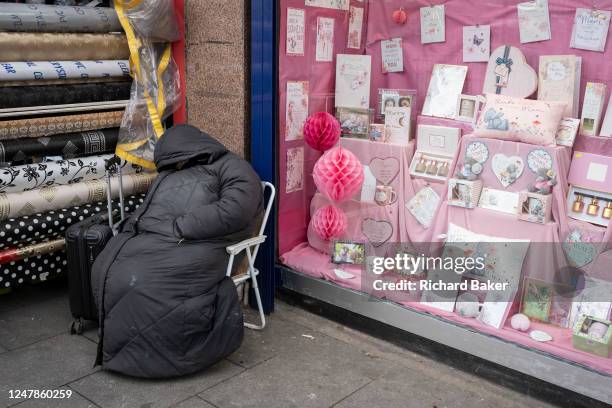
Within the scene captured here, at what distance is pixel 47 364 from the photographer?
3385 mm

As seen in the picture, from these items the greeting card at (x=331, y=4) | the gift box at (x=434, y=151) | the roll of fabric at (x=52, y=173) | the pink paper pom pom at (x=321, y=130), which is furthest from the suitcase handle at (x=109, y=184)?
the gift box at (x=434, y=151)

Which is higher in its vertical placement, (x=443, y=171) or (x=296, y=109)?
(x=296, y=109)

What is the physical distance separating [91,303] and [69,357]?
1.10 feet

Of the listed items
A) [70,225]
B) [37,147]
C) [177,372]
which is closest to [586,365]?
A: [177,372]

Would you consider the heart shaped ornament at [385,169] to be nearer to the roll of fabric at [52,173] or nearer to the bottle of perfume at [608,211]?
the bottle of perfume at [608,211]

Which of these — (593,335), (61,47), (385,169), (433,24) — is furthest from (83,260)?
(593,335)

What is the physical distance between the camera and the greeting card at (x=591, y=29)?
331cm

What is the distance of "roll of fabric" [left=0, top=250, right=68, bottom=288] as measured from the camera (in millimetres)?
3826

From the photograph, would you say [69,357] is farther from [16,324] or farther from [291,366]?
[291,366]

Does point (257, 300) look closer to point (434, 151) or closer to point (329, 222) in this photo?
point (329, 222)

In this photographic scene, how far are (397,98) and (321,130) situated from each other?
564 millimetres

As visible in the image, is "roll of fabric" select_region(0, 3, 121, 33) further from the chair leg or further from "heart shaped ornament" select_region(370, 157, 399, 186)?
"heart shaped ornament" select_region(370, 157, 399, 186)

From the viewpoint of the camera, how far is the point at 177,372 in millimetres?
3146

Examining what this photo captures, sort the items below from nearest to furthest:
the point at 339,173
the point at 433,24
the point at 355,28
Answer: the point at 339,173 → the point at 433,24 → the point at 355,28
